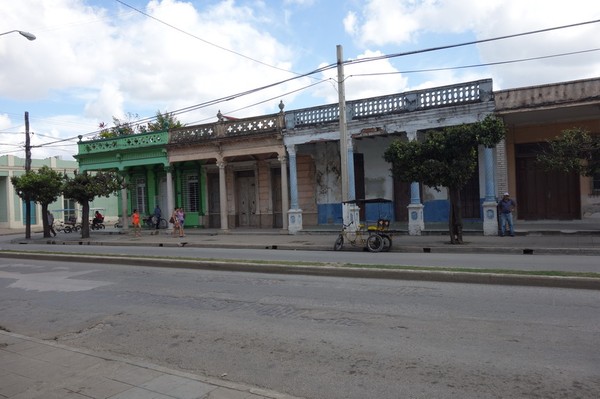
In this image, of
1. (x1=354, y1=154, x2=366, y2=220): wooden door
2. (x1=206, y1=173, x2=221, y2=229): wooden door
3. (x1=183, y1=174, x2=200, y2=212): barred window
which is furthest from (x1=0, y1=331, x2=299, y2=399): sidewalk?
(x1=183, y1=174, x2=200, y2=212): barred window

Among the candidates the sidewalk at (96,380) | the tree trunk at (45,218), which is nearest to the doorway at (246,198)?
the tree trunk at (45,218)

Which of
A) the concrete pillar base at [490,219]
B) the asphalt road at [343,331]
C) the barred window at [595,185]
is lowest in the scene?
the asphalt road at [343,331]

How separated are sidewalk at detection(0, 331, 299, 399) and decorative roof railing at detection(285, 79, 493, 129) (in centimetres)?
1627

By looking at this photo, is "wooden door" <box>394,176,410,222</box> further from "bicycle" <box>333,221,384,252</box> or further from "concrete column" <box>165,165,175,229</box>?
"concrete column" <box>165,165,175,229</box>

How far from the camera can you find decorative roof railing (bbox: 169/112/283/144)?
76.7ft

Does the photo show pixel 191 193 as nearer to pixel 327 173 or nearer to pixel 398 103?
pixel 327 173

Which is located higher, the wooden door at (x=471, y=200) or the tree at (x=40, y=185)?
the tree at (x=40, y=185)

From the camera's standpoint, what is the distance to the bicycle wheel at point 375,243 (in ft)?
50.4

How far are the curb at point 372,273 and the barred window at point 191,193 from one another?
1431 cm

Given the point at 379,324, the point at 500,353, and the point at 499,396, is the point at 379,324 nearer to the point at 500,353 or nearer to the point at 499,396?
the point at 500,353

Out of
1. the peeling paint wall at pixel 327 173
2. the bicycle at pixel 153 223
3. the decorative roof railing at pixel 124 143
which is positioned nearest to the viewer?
the peeling paint wall at pixel 327 173

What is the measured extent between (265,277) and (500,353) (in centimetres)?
619

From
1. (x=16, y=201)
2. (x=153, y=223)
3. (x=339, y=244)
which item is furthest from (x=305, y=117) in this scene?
(x=16, y=201)

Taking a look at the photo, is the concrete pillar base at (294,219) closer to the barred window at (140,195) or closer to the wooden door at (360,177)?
the wooden door at (360,177)
